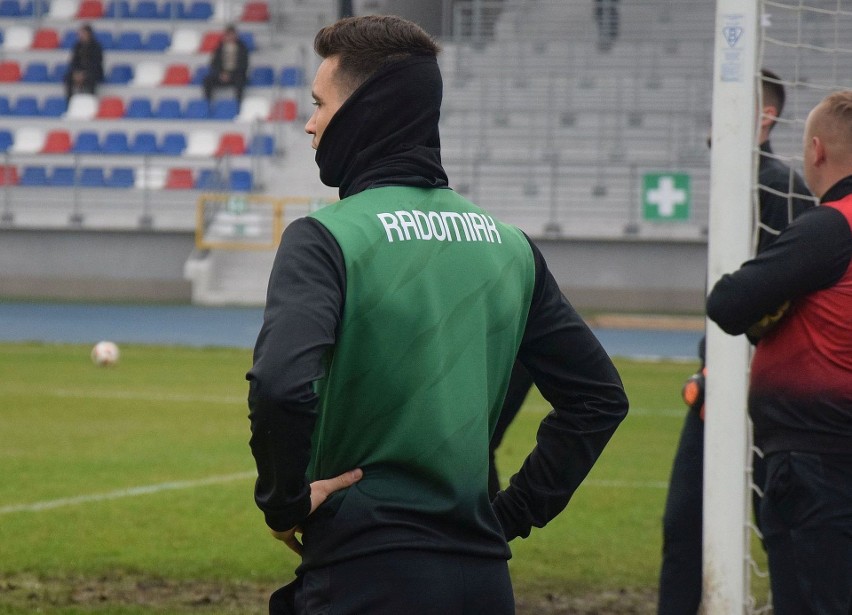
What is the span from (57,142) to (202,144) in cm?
310

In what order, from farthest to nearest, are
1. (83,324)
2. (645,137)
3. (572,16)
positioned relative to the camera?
(572,16)
(645,137)
(83,324)

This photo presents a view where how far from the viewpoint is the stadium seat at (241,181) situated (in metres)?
26.1

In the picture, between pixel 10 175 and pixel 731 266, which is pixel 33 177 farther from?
pixel 731 266

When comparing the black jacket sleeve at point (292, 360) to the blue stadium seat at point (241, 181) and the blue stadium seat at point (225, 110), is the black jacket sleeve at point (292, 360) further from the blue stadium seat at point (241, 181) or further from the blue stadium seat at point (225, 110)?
the blue stadium seat at point (225, 110)

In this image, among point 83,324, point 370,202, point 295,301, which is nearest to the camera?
point 295,301

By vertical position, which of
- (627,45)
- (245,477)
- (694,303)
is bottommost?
(694,303)

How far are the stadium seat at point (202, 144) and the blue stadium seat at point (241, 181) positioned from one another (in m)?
1.16

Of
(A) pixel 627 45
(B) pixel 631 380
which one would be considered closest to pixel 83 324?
(B) pixel 631 380

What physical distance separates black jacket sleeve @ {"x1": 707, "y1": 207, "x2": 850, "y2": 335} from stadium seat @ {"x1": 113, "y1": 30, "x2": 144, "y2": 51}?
27825mm

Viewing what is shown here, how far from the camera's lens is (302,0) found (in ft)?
102

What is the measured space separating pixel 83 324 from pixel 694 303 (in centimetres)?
1058

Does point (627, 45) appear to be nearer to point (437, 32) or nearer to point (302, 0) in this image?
point (437, 32)

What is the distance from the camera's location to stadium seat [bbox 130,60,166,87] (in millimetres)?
29359

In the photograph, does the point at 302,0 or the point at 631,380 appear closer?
the point at 631,380
